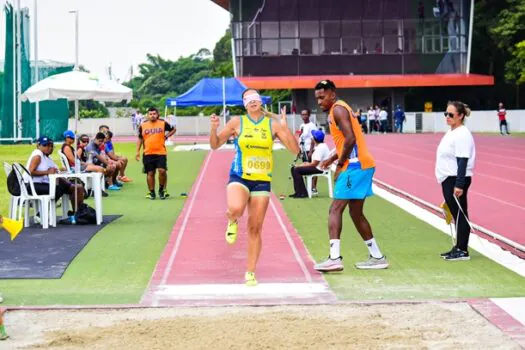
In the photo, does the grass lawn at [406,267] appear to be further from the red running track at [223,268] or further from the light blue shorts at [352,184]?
the light blue shorts at [352,184]

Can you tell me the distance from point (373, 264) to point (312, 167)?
28.5 feet

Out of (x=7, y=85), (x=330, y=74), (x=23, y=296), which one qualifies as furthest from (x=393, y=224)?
(x=330, y=74)

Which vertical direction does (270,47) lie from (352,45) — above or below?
below

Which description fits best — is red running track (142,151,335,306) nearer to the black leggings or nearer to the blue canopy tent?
the black leggings

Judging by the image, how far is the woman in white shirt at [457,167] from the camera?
11688 millimetres

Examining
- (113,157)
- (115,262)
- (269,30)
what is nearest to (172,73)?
(269,30)

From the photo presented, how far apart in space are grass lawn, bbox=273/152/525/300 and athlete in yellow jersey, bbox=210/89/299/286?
927mm

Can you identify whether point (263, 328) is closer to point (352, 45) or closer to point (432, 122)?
point (432, 122)

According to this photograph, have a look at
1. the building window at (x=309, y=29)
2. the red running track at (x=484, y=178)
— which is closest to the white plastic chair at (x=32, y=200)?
the red running track at (x=484, y=178)

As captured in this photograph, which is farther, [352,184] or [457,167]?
[457,167]

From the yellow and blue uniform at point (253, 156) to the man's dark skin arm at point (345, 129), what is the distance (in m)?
0.88

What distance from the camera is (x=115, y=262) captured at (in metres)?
12.1

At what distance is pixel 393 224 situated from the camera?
15.7 metres

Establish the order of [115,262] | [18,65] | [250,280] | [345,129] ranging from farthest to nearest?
1. [18,65]
2. [115,262]
3. [345,129]
4. [250,280]
